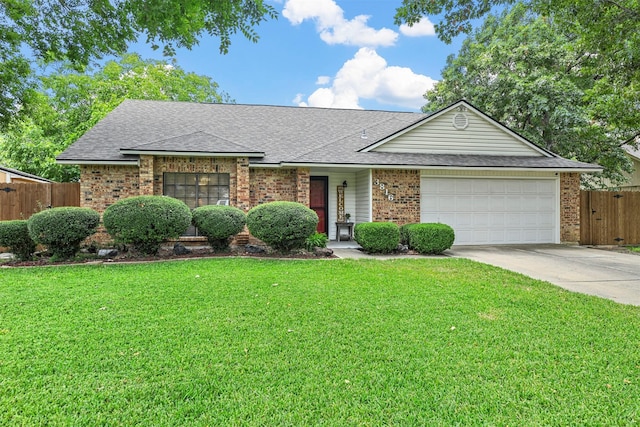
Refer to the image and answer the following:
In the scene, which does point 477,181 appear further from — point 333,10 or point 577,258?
Answer: point 333,10

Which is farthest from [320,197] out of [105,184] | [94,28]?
[94,28]

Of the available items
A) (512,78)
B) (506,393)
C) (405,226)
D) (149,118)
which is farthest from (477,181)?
(149,118)

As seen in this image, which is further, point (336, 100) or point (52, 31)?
point (336, 100)


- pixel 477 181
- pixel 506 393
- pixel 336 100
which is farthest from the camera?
pixel 336 100

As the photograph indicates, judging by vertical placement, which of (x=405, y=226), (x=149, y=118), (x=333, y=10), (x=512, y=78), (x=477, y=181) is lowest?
(x=405, y=226)

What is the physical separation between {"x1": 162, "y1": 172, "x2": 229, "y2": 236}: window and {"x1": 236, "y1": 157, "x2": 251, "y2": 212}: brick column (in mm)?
421

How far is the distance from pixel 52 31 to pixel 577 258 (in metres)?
15.2

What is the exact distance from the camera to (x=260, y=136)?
40.8 ft

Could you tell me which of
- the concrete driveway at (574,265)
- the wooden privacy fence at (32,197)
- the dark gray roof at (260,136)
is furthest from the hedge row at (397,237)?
the wooden privacy fence at (32,197)

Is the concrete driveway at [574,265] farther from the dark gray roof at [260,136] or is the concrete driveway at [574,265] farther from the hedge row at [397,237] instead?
the dark gray roof at [260,136]

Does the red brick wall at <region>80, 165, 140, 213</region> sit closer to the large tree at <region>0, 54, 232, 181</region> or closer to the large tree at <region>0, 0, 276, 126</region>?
the large tree at <region>0, 0, 276, 126</region>

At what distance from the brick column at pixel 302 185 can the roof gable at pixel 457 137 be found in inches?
87.0

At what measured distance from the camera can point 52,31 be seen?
31.8 ft

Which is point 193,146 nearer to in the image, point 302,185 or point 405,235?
point 302,185
